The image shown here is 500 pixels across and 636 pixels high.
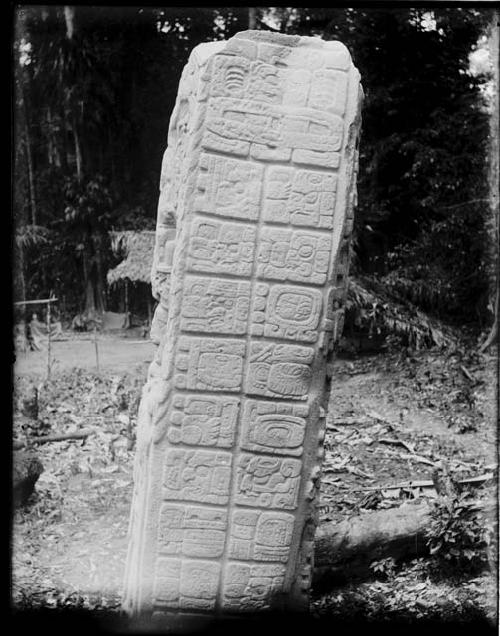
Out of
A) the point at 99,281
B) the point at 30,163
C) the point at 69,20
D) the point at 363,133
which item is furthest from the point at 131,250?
the point at 363,133

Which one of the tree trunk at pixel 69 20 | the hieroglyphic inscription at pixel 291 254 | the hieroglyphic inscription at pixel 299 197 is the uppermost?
the tree trunk at pixel 69 20

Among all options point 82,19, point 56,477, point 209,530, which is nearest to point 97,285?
point 56,477

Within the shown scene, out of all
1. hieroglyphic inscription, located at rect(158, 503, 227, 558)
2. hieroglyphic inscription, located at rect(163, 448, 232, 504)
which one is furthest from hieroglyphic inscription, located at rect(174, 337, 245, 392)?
hieroglyphic inscription, located at rect(158, 503, 227, 558)

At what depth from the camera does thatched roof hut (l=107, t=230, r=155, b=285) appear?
4.64 m

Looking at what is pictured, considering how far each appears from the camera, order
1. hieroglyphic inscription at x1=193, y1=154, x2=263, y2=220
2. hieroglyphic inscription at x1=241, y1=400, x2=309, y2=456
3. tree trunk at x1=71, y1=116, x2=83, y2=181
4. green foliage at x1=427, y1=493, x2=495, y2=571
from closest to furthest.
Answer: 1. hieroglyphic inscription at x1=193, y1=154, x2=263, y2=220
2. hieroglyphic inscription at x1=241, y1=400, x2=309, y2=456
3. green foliage at x1=427, y1=493, x2=495, y2=571
4. tree trunk at x1=71, y1=116, x2=83, y2=181

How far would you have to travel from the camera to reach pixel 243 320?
3158mm

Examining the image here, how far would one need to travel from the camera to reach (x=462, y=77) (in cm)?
433

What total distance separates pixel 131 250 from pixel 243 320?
169 centimetres

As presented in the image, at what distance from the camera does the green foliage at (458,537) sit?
403 cm

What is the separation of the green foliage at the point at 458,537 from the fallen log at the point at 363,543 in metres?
0.06

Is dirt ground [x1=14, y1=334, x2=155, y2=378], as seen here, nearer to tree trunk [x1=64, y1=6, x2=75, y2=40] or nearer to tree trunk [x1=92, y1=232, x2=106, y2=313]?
tree trunk [x1=92, y1=232, x2=106, y2=313]

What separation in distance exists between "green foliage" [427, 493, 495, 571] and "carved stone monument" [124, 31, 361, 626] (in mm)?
1080

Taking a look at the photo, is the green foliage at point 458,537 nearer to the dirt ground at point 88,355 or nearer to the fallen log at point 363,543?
the fallen log at point 363,543

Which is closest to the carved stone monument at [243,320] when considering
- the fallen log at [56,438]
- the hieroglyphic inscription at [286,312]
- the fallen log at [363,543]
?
the hieroglyphic inscription at [286,312]
